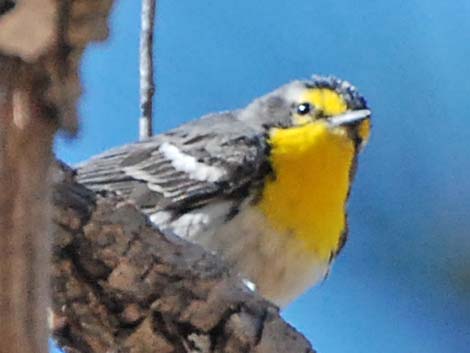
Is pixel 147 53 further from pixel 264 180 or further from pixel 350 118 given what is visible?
pixel 350 118

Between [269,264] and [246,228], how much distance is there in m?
0.04

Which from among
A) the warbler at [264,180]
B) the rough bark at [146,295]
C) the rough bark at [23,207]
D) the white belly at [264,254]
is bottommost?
the rough bark at [23,207]

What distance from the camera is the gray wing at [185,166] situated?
0.96 meters

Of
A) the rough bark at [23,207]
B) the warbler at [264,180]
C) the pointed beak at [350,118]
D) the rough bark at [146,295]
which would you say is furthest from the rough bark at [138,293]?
the pointed beak at [350,118]

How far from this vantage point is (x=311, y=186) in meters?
1.00

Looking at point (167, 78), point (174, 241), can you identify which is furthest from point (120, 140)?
point (174, 241)

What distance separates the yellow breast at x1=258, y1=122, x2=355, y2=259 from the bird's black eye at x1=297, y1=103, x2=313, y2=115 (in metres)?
0.04

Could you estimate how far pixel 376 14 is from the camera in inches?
46.7

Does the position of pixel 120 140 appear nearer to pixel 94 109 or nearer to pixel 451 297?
pixel 94 109

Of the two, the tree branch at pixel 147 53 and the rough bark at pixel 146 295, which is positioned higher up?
the tree branch at pixel 147 53

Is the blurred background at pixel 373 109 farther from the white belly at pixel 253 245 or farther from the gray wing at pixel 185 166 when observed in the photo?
the white belly at pixel 253 245

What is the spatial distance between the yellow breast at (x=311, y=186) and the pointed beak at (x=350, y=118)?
10mm

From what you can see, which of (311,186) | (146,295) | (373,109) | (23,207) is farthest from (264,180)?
(23,207)

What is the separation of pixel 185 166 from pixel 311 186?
0.14 meters
